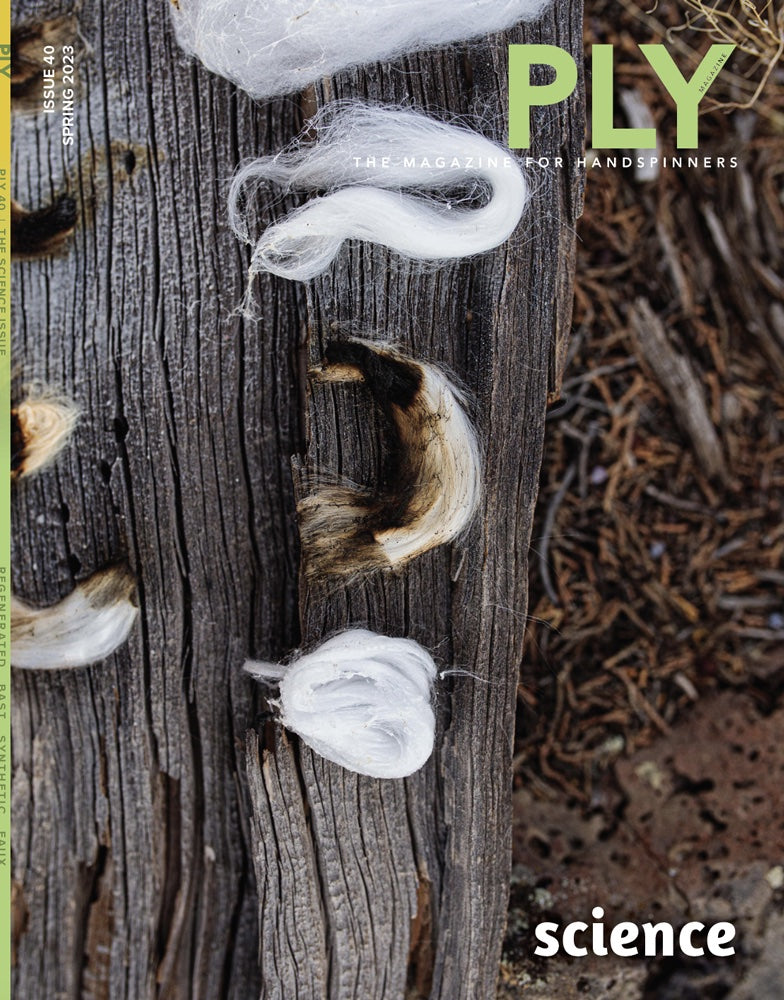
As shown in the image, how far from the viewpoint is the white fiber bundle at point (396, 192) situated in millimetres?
1150

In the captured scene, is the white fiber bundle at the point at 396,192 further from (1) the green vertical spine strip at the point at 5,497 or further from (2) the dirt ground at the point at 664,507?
(2) the dirt ground at the point at 664,507

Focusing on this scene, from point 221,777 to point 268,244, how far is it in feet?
2.82

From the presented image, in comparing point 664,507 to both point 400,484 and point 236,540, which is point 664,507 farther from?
point 236,540

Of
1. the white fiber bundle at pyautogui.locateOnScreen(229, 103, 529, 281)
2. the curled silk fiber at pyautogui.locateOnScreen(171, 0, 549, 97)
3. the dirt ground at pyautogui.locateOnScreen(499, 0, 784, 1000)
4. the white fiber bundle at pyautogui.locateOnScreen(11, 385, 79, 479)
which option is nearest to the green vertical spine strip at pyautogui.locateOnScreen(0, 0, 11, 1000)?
the white fiber bundle at pyautogui.locateOnScreen(11, 385, 79, 479)

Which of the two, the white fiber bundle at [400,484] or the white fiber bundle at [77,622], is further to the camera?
the white fiber bundle at [77,622]

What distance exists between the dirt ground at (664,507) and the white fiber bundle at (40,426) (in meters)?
0.91

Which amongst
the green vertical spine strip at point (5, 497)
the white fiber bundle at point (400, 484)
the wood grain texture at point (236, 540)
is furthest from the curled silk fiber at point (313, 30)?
the white fiber bundle at point (400, 484)

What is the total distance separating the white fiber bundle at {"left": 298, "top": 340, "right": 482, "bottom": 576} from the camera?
1.15 meters

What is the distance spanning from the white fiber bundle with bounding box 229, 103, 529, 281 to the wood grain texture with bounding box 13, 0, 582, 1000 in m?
0.03

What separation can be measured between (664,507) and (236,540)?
0.90 m

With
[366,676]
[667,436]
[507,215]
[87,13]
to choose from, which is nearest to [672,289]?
[667,436]

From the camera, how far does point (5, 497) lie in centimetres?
124

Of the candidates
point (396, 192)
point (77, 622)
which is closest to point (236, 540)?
point (77, 622)

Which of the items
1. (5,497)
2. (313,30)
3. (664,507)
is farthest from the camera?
(664,507)
